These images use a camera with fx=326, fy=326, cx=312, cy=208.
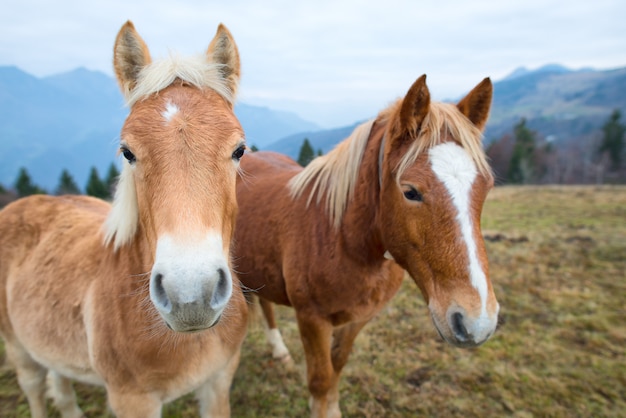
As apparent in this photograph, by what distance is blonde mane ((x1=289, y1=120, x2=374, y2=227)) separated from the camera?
8.05 ft

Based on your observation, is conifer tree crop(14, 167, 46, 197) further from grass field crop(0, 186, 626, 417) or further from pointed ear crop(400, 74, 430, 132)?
pointed ear crop(400, 74, 430, 132)

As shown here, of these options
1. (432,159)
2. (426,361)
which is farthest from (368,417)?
(432,159)

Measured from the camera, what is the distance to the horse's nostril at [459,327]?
165cm

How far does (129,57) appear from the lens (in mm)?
1803

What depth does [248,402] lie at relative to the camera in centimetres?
345

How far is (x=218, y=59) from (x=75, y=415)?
11.5ft

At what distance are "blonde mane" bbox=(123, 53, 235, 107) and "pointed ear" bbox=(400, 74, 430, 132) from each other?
1003mm

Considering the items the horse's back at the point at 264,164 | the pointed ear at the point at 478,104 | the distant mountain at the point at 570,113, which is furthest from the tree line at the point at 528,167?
the distant mountain at the point at 570,113

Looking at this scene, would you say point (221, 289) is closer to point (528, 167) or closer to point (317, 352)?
point (317, 352)

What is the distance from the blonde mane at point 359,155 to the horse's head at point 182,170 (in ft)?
3.21

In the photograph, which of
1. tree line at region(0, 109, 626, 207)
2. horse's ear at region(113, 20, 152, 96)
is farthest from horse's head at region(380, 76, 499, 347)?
tree line at region(0, 109, 626, 207)

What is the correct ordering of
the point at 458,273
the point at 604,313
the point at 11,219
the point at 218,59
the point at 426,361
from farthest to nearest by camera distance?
the point at 604,313
the point at 426,361
the point at 11,219
the point at 218,59
the point at 458,273

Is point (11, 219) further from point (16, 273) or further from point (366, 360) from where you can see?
point (366, 360)

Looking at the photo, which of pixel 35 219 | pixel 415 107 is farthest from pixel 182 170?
pixel 35 219
